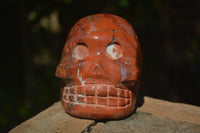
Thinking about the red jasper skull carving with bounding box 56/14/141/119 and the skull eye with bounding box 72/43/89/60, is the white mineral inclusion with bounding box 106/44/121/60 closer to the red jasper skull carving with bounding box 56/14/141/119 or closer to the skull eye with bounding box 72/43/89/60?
the red jasper skull carving with bounding box 56/14/141/119

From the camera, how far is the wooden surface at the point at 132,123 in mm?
1768

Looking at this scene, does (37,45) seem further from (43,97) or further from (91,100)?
(91,100)

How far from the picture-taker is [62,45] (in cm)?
346

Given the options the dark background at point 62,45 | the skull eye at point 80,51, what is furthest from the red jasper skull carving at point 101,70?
the dark background at point 62,45

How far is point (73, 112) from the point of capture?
6.09 ft

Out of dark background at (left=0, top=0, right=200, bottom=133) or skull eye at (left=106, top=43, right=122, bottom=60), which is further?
dark background at (left=0, top=0, right=200, bottom=133)

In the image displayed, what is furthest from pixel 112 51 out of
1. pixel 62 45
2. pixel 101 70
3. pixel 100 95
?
pixel 62 45

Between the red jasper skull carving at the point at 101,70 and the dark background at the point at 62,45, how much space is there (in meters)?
0.91

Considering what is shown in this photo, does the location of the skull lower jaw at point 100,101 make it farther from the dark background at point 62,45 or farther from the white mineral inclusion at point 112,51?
the dark background at point 62,45

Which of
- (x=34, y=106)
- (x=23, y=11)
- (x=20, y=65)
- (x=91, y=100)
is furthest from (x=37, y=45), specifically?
(x=91, y=100)

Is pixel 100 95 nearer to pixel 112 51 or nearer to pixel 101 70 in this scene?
pixel 101 70

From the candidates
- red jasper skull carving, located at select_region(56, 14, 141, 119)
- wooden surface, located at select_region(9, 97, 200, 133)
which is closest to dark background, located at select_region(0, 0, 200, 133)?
red jasper skull carving, located at select_region(56, 14, 141, 119)

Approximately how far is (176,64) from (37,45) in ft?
7.86

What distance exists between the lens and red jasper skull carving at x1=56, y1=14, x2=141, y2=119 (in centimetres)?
176
